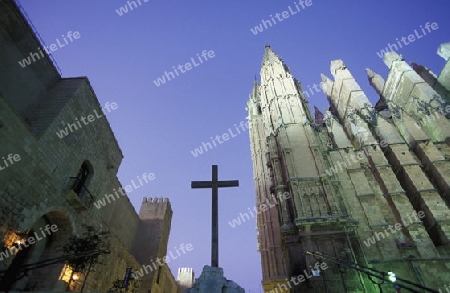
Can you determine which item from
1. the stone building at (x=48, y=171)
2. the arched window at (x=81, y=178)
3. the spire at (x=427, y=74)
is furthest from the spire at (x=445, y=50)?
the arched window at (x=81, y=178)

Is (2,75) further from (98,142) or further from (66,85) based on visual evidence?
(98,142)

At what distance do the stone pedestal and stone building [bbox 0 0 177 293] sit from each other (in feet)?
13.3

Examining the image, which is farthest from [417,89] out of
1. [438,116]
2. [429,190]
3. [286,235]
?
[286,235]

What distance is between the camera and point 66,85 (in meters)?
14.2

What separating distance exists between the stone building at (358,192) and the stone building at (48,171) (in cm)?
974

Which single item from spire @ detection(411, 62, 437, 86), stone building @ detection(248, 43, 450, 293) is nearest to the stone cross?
stone building @ detection(248, 43, 450, 293)

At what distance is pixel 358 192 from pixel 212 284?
46.2 ft

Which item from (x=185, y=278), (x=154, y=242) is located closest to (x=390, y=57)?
(x=154, y=242)

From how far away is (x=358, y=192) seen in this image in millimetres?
16703

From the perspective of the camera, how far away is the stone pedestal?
5.79 meters

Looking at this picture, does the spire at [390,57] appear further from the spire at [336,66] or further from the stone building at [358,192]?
the spire at [336,66]

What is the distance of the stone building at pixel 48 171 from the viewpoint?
9.47 meters

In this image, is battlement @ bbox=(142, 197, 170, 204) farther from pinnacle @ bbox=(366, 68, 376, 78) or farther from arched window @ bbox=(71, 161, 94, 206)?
pinnacle @ bbox=(366, 68, 376, 78)

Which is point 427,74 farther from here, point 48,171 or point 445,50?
point 48,171
